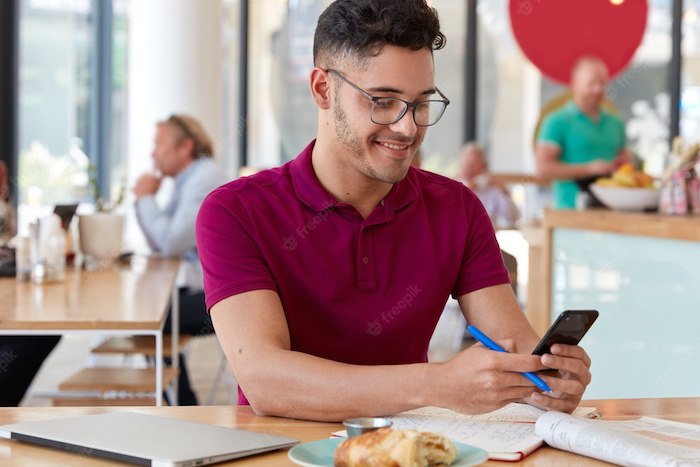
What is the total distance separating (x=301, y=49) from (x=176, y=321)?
14.6 ft

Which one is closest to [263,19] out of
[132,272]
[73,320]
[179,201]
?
[179,201]

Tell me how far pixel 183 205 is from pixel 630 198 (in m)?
1.85

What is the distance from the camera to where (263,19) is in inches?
307

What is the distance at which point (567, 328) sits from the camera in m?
1.37

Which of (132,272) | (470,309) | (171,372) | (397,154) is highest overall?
(397,154)

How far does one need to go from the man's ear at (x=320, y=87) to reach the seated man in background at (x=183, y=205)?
2359 millimetres

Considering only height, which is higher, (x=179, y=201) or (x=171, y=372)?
(x=179, y=201)

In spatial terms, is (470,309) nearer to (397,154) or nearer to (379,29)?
(397,154)

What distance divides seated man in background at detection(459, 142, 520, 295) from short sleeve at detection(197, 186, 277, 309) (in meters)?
4.14

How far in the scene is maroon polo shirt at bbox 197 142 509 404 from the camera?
66.6 inches

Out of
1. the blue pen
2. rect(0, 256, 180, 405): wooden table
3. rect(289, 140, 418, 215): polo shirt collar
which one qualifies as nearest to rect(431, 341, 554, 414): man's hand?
the blue pen

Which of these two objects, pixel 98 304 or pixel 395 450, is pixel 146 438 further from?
pixel 98 304

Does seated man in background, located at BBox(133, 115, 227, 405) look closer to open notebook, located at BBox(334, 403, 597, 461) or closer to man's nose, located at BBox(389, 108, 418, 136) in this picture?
man's nose, located at BBox(389, 108, 418, 136)

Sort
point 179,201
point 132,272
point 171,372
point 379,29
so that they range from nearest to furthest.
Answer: point 379,29, point 171,372, point 132,272, point 179,201
